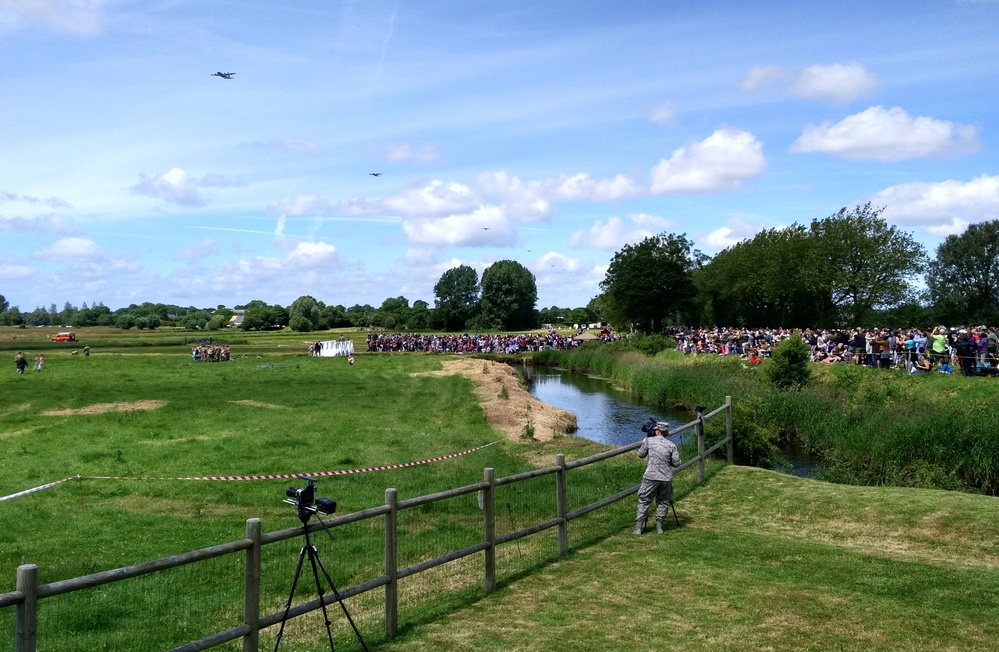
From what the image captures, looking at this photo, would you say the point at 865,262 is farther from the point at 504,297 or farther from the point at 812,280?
the point at 504,297

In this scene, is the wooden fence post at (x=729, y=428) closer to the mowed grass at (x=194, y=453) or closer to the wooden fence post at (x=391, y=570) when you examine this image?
the mowed grass at (x=194, y=453)

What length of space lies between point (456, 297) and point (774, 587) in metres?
135

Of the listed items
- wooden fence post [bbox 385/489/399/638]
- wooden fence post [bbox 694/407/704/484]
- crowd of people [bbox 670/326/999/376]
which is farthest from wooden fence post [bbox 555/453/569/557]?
crowd of people [bbox 670/326/999/376]

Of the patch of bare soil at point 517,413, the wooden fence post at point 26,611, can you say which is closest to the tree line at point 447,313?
the patch of bare soil at point 517,413

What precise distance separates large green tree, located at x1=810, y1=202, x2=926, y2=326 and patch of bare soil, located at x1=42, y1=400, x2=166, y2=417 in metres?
50.5

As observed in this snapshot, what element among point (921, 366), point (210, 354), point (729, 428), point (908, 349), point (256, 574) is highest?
point (908, 349)

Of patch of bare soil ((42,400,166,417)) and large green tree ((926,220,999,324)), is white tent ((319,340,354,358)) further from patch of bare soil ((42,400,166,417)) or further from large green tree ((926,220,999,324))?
large green tree ((926,220,999,324))

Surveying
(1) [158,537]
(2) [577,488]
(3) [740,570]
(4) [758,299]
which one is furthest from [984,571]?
(4) [758,299]

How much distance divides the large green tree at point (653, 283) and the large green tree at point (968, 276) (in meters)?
26.1

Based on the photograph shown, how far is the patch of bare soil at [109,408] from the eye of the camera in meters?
27.4

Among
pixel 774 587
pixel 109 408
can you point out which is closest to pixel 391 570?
pixel 774 587

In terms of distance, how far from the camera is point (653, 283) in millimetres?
80688

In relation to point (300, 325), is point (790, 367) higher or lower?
lower

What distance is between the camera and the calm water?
24.6 m
